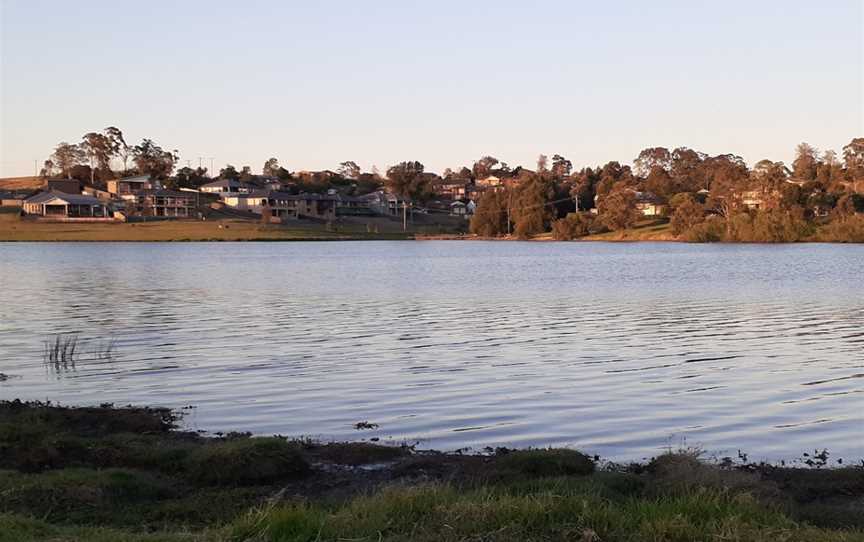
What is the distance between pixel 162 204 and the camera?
584ft

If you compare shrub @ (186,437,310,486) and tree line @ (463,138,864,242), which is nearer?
shrub @ (186,437,310,486)

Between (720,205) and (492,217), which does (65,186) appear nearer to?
(492,217)

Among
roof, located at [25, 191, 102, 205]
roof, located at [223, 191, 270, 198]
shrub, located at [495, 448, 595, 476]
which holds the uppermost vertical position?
roof, located at [223, 191, 270, 198]

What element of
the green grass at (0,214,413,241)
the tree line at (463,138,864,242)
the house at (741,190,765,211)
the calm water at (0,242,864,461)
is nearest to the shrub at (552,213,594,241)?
the tree line at (463,138,864,242)

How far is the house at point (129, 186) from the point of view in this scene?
18538 cm

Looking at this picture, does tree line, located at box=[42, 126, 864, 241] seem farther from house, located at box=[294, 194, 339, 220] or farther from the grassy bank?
the grassy bank

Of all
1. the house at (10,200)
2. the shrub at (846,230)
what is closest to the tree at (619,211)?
the shrub at (846,230)

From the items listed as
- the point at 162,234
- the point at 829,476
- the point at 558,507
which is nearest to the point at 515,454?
the point at 829,476

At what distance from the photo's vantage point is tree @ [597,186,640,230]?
160 meters

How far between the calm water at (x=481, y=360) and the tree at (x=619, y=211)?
104085 millimetres

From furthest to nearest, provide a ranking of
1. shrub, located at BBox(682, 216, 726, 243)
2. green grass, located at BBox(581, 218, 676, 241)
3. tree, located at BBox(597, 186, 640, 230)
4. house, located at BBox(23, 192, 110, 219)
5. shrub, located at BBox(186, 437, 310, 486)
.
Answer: house, located at BBox(23, 192, 110, 219)
tree, located at BBox(597, 186, 640, 230)
green grass, located at BBox(581, 218, 676, 241)
shrub, located at BBox(682, 216, 726, 243)
shrub, located at BBox(186, 437, 310, 486)

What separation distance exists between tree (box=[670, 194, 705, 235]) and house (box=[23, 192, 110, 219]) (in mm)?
94615

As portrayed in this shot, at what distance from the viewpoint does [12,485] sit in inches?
447

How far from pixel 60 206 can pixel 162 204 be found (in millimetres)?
16972
